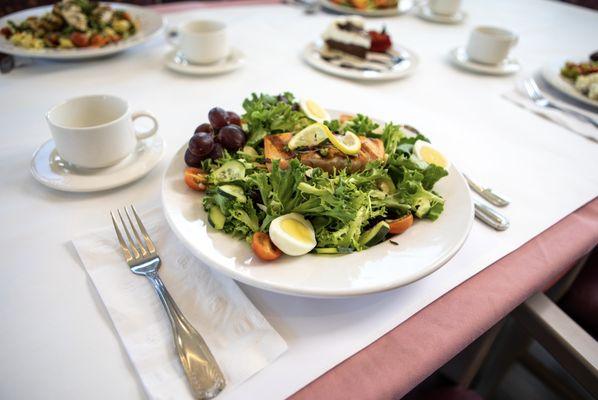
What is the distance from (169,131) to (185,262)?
65 centimetres

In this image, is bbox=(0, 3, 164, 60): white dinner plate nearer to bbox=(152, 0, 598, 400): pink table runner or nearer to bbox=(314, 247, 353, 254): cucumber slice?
bbox=(314, 247, 353, 254): cucumber slice

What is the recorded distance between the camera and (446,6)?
256 centimetres

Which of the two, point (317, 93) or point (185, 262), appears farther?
point (317, 93)

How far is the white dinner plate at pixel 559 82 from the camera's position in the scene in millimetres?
1601

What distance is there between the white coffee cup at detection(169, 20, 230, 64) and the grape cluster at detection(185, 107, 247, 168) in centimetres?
74

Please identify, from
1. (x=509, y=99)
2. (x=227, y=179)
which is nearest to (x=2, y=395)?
(x=227, y=179)

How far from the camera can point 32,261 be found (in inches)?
33.4

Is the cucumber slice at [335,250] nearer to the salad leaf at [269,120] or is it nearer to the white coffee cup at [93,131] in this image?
the salad leaf at [269,120]

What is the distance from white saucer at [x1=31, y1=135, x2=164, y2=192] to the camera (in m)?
1.01

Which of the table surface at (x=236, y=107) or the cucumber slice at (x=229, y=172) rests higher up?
the cucumber slice at (x=229, y=172)

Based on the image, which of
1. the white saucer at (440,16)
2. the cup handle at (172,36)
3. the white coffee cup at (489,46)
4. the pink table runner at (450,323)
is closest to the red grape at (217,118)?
the pink table runner at (450,323)

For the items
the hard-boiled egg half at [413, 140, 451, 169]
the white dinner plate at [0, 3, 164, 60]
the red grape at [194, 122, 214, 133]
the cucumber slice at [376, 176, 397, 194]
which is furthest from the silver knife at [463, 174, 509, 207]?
the white dinner plate at [0, 3, 164, 60]

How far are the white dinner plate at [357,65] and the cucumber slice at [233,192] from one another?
43.8 inches

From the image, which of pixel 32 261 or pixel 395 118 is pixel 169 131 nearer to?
pixel 32 261
